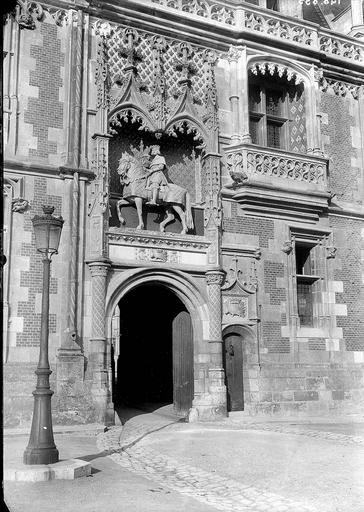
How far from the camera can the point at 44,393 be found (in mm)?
8133

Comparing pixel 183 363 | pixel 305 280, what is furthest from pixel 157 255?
pixel 305 280

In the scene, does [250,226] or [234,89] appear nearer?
[250,226]

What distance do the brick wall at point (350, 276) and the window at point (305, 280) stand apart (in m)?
0.74

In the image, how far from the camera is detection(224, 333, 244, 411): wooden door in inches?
596

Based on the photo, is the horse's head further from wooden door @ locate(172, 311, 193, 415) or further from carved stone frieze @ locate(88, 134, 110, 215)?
wooden door @ locate(172, 311, 193, 415)

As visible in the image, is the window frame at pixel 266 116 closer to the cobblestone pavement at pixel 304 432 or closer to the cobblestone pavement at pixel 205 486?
the cobblestone pavement at pixel 304 432

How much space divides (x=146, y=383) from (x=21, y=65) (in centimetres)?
1037

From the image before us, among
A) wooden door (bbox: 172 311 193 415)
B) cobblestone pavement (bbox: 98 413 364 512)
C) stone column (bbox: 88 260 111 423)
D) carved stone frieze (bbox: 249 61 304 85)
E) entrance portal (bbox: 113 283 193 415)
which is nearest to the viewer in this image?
cobblestone pavement (bbox: 98 413 364 512)

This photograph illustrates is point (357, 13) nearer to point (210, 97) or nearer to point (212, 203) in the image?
point (210, 97)

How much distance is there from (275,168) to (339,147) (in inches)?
121

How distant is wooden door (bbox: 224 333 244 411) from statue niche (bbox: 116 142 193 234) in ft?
10.2

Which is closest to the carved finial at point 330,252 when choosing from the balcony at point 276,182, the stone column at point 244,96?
the balcony at point 276,182

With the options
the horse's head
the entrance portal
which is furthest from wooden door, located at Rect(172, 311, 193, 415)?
the horse's head

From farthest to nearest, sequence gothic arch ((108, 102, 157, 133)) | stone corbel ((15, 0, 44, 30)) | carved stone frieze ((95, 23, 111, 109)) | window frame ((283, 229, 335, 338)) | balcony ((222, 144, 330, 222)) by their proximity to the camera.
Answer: window frame ((283, 229, 335, 338)), balcony ((222, 144, 330, 222)), gothic arch ((108, 102, 157, 133)), carved stone frieze ((95, 23, 111, 109)), stone corbel ((15, 0, 44, 30))
